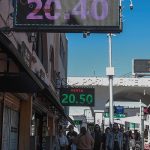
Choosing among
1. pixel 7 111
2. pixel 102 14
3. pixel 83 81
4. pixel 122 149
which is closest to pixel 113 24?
pixel 102 14

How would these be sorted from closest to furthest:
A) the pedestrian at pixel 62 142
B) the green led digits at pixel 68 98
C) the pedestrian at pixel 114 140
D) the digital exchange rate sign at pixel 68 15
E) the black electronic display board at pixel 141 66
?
the digital exchange rate sign at pixel 68 15 → the pedestrian at pixel 114 140 → the pedestrian at pixel 62 142 → the green led digits at pixel 68 98 → the black electronic display board at pixel 141 66

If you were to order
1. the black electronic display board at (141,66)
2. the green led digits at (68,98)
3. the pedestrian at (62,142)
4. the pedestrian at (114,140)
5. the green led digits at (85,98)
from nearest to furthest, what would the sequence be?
the pedestrian at (114,140) < the pedestrian at (62,142) < the green led digits at (85,98) < the green led digits at (68,98) < the black electronic display board at (141,66)

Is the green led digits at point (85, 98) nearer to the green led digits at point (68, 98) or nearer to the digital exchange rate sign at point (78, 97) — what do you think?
the digital exchange rate sign at point (78, 97)

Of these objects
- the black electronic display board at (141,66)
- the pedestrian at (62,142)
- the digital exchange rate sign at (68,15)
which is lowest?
the pedestrian at (62,142)

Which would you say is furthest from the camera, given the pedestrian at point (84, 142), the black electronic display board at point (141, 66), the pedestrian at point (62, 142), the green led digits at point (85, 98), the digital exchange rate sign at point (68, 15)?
the black electronic display board at point (141, 66)

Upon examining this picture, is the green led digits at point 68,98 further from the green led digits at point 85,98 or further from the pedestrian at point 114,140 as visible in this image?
the pedestrian at point 114,140

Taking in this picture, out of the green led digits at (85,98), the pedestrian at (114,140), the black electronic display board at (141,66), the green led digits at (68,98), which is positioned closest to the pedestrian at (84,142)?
the pedestrian at (114,140)

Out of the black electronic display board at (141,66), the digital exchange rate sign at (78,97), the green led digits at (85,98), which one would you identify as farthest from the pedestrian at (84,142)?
the black electronic display board at (141,66)

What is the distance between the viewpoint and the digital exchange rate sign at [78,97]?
25469 mm

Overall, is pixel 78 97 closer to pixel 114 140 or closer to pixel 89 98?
pixel 89 98

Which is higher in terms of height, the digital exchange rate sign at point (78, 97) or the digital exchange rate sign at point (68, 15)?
the digital exchange rate sign at point (68, 15)

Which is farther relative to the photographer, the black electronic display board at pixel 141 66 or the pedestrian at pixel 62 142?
the black electronic display board at pixel 141 66

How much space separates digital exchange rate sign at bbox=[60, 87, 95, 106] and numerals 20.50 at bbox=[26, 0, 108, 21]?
47.8 ft

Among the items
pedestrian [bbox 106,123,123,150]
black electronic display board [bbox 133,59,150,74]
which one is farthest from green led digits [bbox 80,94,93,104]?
black electronic display board [bbox 133,59,150,74]
